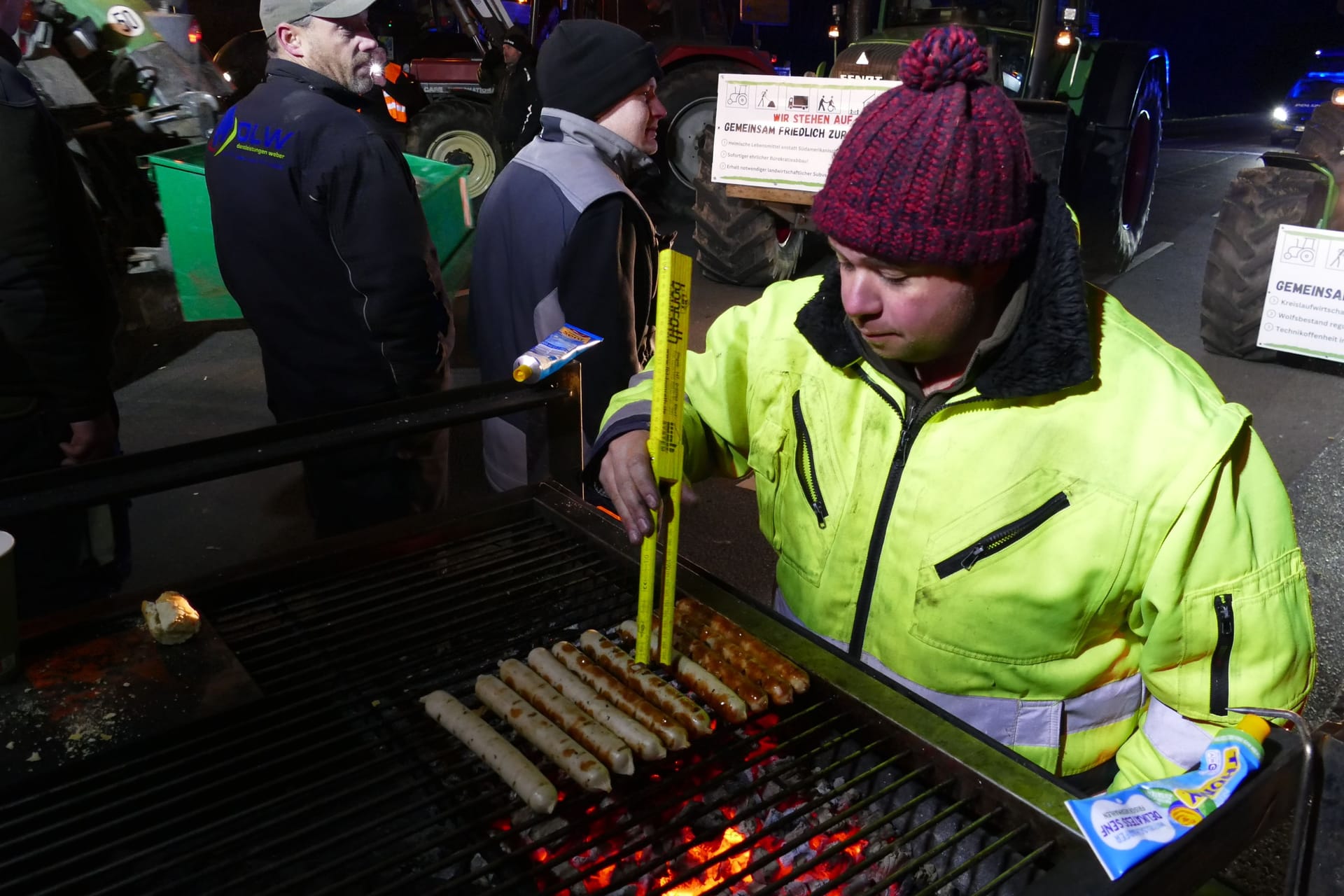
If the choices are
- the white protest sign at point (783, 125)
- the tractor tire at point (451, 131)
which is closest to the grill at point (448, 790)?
the white protest sign at point (783, 125)

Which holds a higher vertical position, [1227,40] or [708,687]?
[1227,40]

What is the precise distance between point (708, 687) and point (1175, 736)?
0.77 m

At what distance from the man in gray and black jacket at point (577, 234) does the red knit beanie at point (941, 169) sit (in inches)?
62.2

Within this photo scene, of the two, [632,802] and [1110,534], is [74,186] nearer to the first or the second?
[632,802]

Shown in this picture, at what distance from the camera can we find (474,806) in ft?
5.05

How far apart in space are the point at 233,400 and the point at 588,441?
442 cm

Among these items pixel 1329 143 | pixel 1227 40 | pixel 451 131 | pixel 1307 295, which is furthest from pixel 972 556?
pixel 1227 40

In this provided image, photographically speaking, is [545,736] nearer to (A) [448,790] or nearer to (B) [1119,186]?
(A) [448,790]

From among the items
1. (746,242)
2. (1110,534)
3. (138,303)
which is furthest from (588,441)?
(138,303)

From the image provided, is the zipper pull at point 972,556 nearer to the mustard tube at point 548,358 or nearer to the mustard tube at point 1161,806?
the mustard tube at point 1161,806

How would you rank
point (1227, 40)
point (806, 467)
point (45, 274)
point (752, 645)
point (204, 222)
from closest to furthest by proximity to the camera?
1. point (752, 645)
2. point (806, 467)
3. point (45, 274)
4. point (204, 222)
5. point (1227, 40)

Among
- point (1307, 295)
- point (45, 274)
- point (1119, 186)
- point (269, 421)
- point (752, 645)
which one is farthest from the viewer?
point (1119, 186)

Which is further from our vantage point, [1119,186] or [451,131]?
[451,131]

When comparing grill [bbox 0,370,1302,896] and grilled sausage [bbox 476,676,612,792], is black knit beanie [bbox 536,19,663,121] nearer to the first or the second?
grill [bbox 0,370,1302,896]
